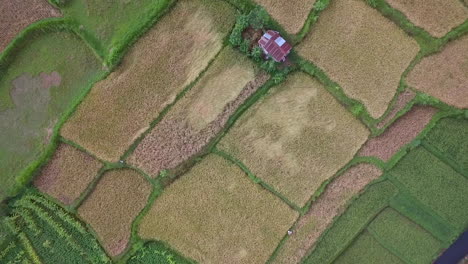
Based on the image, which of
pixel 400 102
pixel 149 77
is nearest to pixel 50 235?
pixel 149 77

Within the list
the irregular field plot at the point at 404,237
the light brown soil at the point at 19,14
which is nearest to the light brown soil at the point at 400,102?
the irregular field plot at the point at 404,237

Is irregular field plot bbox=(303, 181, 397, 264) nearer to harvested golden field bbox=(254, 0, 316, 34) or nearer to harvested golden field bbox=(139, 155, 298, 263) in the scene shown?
harvested golden field bbox=(139, 155, 298, 263)

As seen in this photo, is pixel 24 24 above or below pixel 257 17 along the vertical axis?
below

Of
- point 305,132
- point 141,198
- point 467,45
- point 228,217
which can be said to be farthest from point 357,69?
point 141,198

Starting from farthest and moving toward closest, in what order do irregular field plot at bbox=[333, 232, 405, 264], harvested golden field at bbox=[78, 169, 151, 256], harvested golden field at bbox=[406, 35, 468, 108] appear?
harvested golden field at bbox=[78, 169, 151, 256], irregular field plot at bbox=[333, 232, 405, 264], harvested golden field at bbox=[406, 35, 468, 108]

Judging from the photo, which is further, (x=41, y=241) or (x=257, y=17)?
(x=41, y=241)

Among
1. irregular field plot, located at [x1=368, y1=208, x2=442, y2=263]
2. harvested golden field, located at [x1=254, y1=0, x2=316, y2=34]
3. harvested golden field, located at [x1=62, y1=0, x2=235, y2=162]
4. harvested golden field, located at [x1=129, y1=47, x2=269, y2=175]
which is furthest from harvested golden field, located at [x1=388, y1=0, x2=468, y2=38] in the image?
irregular field plot, located at [x1=368, y1=208, x2=442, y2=263]

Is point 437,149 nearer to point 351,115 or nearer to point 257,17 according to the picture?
point 351,115
